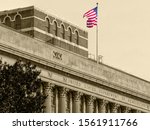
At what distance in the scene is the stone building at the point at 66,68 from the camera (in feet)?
256

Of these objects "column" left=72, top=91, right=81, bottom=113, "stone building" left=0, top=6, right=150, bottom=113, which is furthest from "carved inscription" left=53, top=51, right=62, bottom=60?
"column" left=72, top=91, right=81, bottom=113

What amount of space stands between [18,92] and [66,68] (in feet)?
136

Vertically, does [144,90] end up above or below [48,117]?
above

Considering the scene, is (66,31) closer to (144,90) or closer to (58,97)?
Answer: (144,90)

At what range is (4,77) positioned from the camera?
144 feet

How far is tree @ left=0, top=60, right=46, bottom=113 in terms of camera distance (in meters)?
42.2

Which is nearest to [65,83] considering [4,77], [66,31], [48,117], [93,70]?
[93,70]

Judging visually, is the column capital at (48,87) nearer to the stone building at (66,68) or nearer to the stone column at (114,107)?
the stone building at (66,68)

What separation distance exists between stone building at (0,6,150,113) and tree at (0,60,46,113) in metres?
27.4

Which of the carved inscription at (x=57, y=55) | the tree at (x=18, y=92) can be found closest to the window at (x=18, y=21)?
the carved inscription at (x=57, y=55)

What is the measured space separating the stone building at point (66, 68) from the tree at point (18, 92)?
2737 cm

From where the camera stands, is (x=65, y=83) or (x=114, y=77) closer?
(x=65, y=83)

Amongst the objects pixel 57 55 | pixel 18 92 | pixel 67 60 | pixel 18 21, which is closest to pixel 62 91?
pixel 57 55

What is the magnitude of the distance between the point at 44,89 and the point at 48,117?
57.6m
